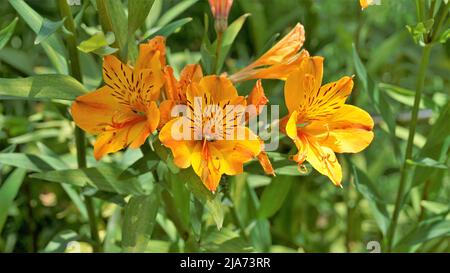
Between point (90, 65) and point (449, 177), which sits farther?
point (449, 177)

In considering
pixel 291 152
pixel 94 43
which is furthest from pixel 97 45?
pixel 291 152

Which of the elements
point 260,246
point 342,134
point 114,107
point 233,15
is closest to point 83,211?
point 260,246

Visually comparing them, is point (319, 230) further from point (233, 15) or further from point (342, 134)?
point (342, 134)

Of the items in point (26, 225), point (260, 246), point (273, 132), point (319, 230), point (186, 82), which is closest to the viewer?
point (186, 82)

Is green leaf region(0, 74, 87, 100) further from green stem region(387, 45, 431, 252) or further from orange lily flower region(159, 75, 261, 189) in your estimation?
green stem region(387, 45, 431, 252)

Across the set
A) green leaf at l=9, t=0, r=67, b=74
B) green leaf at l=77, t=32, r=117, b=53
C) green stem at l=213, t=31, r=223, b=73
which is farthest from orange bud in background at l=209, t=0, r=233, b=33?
green leaf at l=9, t=0, r=67, b=74

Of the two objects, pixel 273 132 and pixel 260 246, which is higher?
pixel 273 132

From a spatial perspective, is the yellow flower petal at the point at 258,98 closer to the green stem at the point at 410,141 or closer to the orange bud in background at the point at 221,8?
the orange bud in background at the point at 221,8

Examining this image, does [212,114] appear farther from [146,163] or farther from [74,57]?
[74,57]
